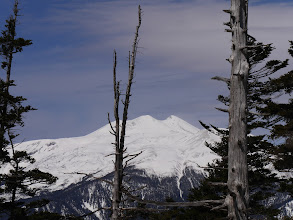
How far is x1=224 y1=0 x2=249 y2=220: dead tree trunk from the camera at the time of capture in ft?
17.6

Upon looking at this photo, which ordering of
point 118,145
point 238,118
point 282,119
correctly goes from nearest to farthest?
1. point 238,118
2. point 118,145
3. point 282,119

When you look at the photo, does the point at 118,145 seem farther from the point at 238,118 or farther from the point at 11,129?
the point at 11,129

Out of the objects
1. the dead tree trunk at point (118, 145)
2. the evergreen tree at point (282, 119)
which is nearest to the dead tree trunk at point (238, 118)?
the dead tree trunk at point (118, 145)

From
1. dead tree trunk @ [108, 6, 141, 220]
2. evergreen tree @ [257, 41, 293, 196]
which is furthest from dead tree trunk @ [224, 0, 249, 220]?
evergreen tree @ [257, 41, 293, 196]

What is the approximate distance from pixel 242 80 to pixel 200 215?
87.1 feet

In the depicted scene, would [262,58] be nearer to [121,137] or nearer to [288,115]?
[288,115]

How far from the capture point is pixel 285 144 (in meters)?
23.6

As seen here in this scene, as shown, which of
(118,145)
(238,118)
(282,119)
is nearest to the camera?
(238,118)

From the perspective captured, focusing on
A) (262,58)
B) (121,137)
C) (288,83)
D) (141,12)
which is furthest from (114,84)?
(262,58)

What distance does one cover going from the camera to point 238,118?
18.5 feet

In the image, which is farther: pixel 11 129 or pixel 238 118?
pixel 11 129

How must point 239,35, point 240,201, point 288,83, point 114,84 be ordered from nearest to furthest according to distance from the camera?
point 240,201, point 239,35, point 114,84, point 288,83

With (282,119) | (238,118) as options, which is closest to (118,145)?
(238,118)

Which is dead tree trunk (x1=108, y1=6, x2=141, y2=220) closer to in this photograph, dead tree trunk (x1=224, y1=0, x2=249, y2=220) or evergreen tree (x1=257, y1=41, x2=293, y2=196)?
dead tree trunk (x1=224, y1=0, x2=249, y2=220)
